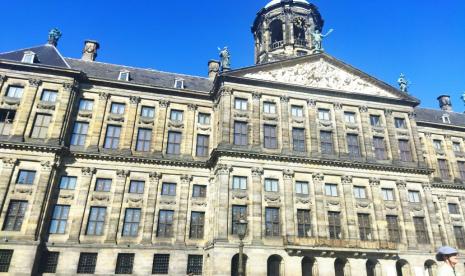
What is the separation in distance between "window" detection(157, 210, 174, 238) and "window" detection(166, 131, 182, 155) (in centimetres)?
612

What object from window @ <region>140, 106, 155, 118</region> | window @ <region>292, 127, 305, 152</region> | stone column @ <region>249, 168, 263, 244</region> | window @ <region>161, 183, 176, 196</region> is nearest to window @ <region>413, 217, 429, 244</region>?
window @ <region>292, 127, 305, 152</region>

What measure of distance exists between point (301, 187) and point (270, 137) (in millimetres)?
5700

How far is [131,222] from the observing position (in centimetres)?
3048

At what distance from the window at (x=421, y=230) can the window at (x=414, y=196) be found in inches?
70.5

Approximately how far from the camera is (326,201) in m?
31.6

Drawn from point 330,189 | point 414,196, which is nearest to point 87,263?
point 330,189

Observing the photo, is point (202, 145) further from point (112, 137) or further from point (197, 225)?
point (112, 137)

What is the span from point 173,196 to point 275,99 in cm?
1426

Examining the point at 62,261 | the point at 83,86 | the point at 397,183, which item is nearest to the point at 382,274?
the point at 397,183

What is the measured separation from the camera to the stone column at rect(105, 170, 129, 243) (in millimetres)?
29498

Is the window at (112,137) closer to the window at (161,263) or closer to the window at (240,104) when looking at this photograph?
the window at (161,263)

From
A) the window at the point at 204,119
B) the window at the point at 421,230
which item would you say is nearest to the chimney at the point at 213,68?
the window at the point at 204,119

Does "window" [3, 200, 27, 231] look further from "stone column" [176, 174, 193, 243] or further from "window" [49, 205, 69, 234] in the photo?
"stone column" [176, 174, 193, 243]

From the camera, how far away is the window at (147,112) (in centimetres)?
3512
